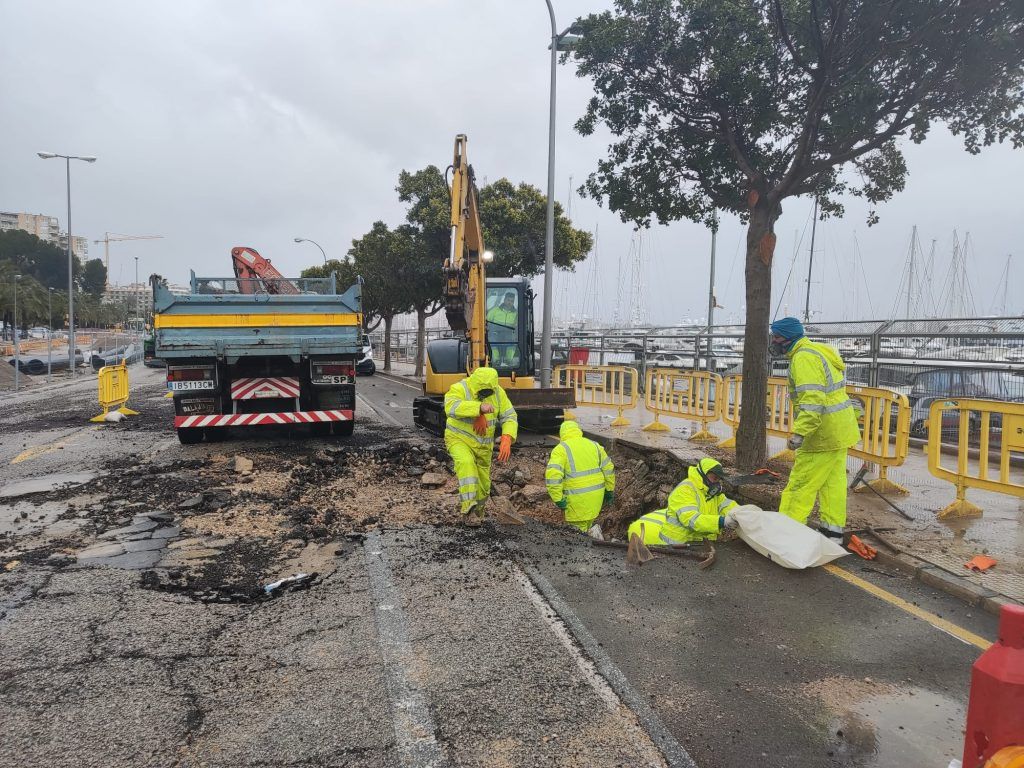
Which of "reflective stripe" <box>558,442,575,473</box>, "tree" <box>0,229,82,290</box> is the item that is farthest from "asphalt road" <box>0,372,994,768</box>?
"tree" <box>0,229,82,290</box>

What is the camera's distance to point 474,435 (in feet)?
19.1

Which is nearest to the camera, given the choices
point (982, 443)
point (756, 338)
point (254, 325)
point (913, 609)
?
point (913, 609)

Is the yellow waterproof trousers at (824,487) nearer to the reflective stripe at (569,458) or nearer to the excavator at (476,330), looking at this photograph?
the reflective stripe at (569,458)

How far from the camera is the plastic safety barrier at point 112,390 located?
12797 mm

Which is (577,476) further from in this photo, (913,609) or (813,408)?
(913,609)

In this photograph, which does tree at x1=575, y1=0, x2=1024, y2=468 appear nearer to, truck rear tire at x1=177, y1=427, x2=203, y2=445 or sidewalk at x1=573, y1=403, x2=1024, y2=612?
sidewalk at x1=573, y1=403, x2=1024, y2=612

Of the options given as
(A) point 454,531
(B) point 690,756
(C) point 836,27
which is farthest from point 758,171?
(B) point 690,756

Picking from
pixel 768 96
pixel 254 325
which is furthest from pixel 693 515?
pixel 254 325

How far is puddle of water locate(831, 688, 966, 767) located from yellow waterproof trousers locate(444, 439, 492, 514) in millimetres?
3432

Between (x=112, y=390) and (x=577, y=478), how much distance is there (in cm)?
1196

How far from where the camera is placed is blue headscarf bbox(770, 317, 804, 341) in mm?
5344

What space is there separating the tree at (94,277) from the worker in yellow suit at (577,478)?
4953 inches

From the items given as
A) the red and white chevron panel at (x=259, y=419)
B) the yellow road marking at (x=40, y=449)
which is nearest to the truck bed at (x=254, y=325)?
the red and white chevron panel at (x=259, y=419)

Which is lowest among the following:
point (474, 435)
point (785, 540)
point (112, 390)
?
point (785, 540)
